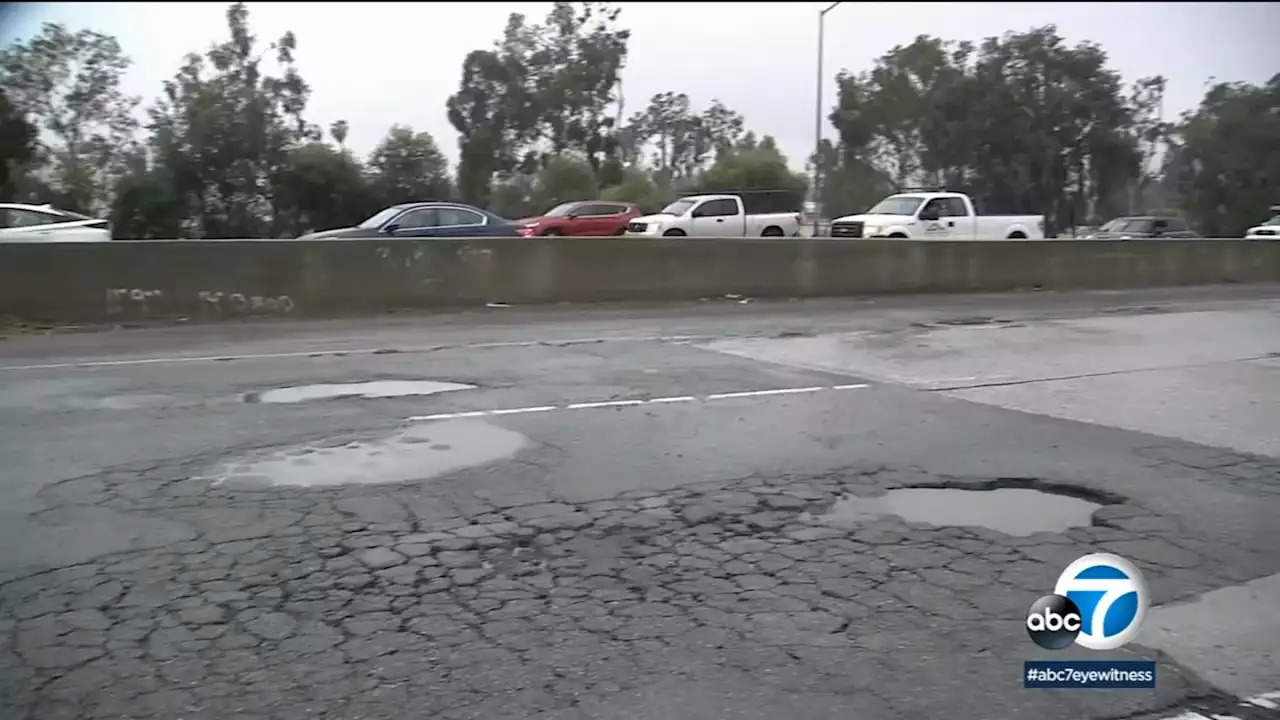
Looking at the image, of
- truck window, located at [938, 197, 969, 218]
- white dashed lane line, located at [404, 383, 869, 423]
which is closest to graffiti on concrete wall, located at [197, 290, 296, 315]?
white dashed lane line, located at [404, 383, 869, 423]

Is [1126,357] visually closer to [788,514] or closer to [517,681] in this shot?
[788,514]

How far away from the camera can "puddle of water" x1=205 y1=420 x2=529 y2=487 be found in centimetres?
628

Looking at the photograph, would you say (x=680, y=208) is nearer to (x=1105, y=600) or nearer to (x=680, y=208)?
(x=680, y=208)

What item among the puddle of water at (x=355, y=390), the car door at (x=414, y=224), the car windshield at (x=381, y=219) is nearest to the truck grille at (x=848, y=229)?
the car door at (x=414, y=224)

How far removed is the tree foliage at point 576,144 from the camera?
36.0 feet

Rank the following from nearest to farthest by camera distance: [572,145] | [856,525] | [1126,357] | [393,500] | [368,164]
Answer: [856,525] < [393,500] < [1126,357] < [368,164] < [572,145]

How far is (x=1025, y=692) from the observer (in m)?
3.67

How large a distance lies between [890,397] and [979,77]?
3988 cm

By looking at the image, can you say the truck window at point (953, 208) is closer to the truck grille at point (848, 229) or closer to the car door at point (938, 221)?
the car door at point (938, 221)

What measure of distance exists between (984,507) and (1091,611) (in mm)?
1822

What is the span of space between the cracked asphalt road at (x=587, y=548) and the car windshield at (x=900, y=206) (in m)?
16.9

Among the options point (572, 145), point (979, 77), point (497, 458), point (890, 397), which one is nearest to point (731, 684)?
point (497, 458)

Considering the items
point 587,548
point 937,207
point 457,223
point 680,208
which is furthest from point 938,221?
point 587,548

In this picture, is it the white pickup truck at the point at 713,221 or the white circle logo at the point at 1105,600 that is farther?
the white pickup truck at the point at 713,221
